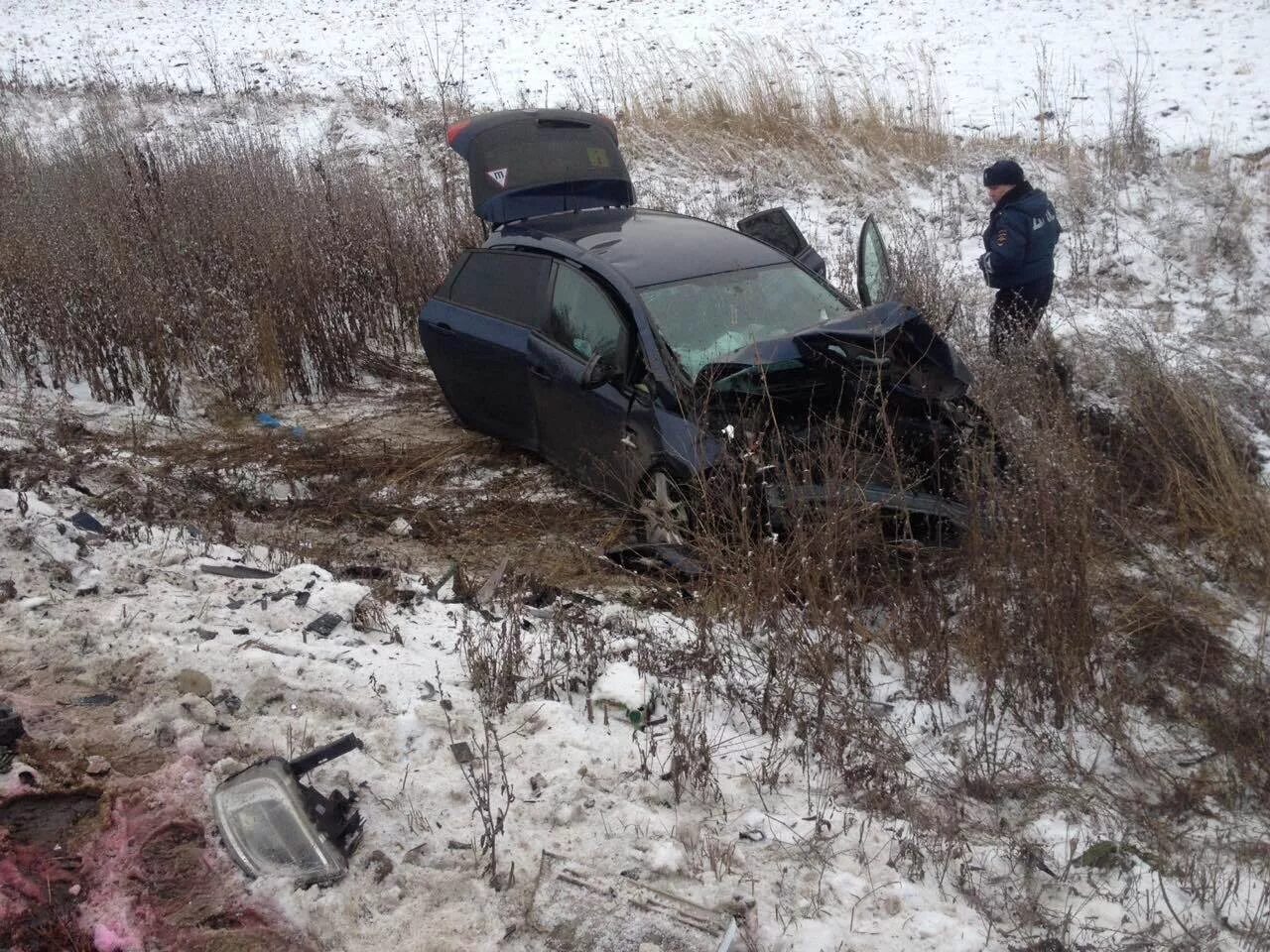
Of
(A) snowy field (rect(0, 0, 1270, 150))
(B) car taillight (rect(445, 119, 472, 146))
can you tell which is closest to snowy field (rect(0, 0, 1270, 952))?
(B) car taillight (rect(445, 119, 472, 146))

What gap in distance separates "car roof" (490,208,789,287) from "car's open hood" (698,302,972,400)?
3.03ft

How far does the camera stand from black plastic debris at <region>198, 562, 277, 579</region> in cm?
457

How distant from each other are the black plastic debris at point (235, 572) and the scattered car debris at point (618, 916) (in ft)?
7.61

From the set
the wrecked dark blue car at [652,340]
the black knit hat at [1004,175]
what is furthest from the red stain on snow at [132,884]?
the black knit hat at [1004,175]

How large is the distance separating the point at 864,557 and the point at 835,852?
1.60 metres

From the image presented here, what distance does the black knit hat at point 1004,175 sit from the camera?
6832 mm

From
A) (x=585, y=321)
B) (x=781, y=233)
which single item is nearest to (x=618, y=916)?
(x=585, y=321)

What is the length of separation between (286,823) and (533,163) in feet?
16.6

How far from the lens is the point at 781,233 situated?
6.62m

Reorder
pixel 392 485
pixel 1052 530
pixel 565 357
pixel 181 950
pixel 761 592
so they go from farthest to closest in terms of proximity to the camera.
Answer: pixel 392 485, pixel 565 357, pixel 761 592, pixel 1052 530, pixel 181 950

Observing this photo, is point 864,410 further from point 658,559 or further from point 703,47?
point 703,47

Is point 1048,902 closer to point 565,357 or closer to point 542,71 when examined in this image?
point 565,357

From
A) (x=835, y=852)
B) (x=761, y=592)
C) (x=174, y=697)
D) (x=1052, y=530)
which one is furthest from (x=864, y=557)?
(x=174, y=697)

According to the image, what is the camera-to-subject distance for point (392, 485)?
617cm
